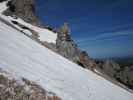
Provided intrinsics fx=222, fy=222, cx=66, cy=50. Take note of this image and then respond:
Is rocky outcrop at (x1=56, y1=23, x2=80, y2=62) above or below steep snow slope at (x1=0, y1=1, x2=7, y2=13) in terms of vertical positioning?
below

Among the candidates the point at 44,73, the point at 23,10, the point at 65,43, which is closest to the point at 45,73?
the point at 44,73

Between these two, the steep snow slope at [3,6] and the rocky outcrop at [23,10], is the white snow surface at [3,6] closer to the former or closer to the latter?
the steep snow slope at [3,6]

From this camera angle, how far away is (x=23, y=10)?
8194 cm

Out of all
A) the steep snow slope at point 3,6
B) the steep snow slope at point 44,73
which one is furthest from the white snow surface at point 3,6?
the steep snow slope at point 44,73

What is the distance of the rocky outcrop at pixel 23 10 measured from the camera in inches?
3031

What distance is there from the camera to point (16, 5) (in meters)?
80.1

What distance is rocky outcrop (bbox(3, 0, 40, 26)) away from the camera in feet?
253

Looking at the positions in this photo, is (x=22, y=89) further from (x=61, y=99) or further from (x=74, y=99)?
(x=74, y=99)

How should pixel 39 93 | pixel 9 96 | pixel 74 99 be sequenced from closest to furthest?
pixel 9 96, pixel 39 93, pixel 74 99

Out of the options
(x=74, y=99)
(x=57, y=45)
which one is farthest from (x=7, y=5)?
(x=74, y=99)

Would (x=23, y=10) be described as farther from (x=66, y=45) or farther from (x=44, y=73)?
(x=44, y=73)

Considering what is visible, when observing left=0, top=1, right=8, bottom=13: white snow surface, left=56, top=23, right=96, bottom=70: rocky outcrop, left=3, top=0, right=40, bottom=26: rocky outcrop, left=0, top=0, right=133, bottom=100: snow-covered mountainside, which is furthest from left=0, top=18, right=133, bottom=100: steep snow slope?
left=3, top=0, right=40, bottom=26: rocky outcrop

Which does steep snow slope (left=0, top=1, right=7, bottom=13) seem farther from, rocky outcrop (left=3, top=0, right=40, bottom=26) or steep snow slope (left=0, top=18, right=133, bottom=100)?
steep snow slope (left=0, top=18, right=133, bottom=100)

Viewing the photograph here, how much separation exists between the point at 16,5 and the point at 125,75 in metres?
56.7
